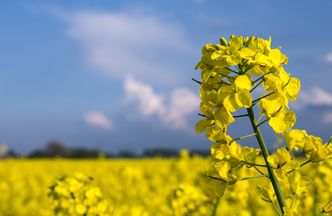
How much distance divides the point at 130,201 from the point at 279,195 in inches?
301

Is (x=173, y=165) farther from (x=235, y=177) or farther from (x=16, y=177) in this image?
(x=235, y=177)

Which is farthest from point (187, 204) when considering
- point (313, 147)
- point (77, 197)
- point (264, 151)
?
point (264, 151)

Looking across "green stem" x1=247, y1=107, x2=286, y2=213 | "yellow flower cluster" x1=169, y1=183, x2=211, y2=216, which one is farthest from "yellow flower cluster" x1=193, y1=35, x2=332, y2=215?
"yellow flower cluster" x1=169, y1=183, x2=211, y2=216

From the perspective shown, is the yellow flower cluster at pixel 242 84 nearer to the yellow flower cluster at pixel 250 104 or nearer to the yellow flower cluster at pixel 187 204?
the yellow flower cluster at pixel 250 104

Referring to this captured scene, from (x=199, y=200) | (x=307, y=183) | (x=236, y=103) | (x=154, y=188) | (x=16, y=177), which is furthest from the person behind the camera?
(x=16, y=177)

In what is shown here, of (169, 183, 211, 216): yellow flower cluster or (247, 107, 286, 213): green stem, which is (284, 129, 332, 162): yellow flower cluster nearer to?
(247, 107, 286, 213): green stem

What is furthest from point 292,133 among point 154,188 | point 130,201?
point 154,188

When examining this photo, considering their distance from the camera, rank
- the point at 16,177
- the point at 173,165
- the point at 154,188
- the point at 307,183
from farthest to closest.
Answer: the point at 16,177 < the point at 154,188 < the point at 173,165 < the point at 307,183

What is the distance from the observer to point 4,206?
9.80m

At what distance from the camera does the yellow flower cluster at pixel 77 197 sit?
3692 mm

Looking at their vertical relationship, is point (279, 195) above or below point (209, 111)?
below

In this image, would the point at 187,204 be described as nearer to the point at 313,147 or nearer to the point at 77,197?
the point at 77,197

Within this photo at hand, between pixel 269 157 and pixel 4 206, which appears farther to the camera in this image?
pixel 4 206

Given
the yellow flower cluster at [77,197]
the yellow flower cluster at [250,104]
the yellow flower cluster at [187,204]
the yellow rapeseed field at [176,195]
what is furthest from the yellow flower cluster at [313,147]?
the yellow flower cluster at [187,204]
